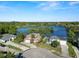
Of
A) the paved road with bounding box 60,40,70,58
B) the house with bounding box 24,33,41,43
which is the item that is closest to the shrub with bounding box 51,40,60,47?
the paved road with bounding box 60,40,70,58

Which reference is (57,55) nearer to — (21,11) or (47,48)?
(47,48)

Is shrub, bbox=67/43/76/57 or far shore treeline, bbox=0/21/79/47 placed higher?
far shore treeline, bbox=0/21/79/47

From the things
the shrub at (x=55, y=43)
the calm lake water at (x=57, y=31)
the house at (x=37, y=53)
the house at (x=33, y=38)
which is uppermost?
the calm lake water at (x=57, y=31)

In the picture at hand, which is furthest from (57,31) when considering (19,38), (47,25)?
(19,38)

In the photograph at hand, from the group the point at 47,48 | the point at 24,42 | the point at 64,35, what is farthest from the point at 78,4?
the point at 24,42

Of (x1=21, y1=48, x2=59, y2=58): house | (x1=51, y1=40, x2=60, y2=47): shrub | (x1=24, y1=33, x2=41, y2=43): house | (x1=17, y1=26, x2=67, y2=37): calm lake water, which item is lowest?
(x1=21, y1=48, x2=59, y2=58): house

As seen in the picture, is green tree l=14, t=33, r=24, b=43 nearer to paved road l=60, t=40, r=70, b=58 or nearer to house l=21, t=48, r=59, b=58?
house l=21, t=48, r=59, b=58

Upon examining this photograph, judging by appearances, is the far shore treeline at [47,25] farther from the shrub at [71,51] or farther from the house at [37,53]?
the house at [37,53]

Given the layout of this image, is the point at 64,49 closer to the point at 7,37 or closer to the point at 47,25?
the point at 47,25

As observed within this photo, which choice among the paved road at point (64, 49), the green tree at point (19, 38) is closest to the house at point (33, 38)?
the green tree at point (19, 38)
